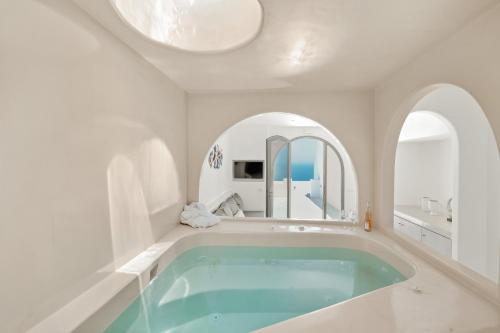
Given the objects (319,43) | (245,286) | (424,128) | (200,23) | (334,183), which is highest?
(200,23)

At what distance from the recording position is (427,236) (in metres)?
3.13

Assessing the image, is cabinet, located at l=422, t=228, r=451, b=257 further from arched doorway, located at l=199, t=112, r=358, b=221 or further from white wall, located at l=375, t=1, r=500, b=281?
arched doorway, located at l=199, t=112, r=358, b=221

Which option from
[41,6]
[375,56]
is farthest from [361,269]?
[41,6]

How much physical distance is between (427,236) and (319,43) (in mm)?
3063

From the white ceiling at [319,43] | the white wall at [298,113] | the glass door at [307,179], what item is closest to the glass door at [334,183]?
the glass door at [307,179]

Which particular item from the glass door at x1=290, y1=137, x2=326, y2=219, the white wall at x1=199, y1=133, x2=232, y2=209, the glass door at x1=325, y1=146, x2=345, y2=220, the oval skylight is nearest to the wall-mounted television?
the white wall at x1=199, y1=133, x2=232, y2=209

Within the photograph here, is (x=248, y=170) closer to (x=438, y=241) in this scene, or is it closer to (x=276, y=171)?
(x=276, y=171)

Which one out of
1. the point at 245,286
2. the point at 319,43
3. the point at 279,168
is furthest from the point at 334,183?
the point at 319,43

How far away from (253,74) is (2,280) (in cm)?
208

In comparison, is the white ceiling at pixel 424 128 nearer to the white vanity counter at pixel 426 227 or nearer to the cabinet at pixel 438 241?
the white vanity counter at pixel 426 227

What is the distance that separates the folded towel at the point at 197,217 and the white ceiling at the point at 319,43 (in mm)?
1425

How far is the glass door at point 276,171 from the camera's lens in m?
5.53

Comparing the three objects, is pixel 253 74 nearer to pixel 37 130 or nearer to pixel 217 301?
pixel 37 130

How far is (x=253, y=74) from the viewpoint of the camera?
2168 mm
